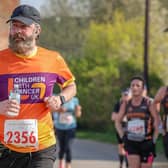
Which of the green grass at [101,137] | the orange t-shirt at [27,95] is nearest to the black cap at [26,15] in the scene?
the orange t-shirt at [27,95]

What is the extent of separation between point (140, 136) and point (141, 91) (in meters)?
0.67

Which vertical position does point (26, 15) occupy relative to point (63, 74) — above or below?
above

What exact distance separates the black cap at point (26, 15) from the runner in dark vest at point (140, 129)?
468cm

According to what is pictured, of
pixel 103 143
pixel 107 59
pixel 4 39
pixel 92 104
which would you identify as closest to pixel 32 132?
pixel 4 39

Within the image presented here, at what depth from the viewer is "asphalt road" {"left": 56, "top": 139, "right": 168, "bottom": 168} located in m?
16.7

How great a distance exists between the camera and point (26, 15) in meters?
5.93

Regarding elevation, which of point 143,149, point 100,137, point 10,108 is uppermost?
point 10,108

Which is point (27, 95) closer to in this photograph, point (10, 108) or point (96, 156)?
point (10, 108)

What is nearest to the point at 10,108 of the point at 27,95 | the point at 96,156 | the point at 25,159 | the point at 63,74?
the point at 27,95

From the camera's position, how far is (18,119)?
592 centimetres

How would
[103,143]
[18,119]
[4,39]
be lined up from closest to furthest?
[18,119]
[4,39]
[103,143]

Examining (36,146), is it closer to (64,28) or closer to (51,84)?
(51,84)

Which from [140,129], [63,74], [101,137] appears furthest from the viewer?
[101,137]

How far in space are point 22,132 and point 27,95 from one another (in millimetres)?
310
